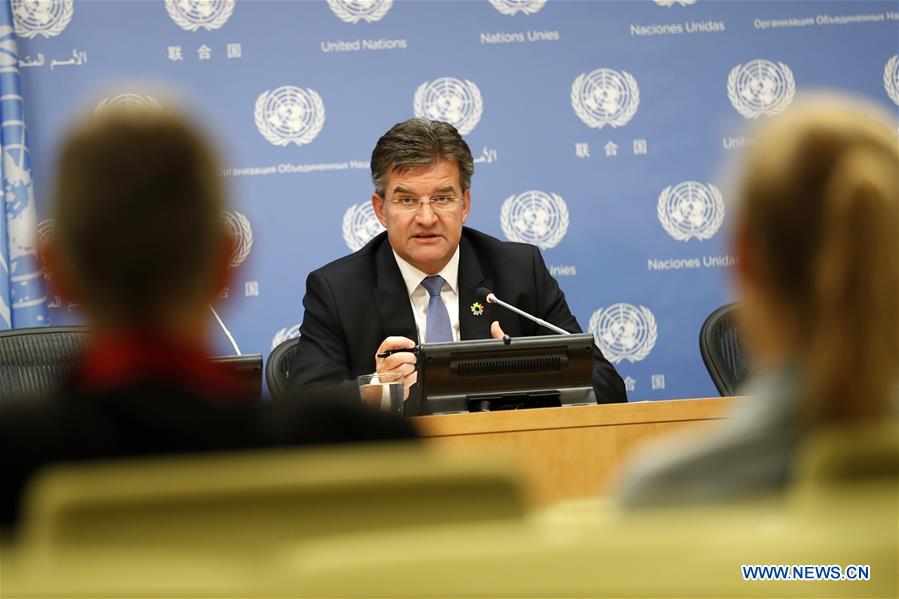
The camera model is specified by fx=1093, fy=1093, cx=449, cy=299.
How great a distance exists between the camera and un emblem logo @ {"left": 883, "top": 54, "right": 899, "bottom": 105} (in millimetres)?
4922

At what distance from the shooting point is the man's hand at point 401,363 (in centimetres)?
308

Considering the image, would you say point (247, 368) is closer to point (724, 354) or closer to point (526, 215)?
point (724, 354)

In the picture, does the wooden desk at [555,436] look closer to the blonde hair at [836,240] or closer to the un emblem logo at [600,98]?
the blonde hair at [836,240]

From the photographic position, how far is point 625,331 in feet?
15.5

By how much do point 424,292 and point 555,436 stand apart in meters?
1.24

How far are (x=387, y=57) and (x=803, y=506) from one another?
4.17 metres

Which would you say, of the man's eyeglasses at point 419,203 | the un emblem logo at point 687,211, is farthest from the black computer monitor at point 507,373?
the un emblem logo at point 687,211

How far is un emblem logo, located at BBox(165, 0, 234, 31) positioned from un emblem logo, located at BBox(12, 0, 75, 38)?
424 millimetres

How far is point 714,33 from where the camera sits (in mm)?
4859

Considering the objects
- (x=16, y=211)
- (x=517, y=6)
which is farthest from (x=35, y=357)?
(x=517, y=6)

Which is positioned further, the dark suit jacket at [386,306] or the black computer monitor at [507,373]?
the dark suit jacket at [386,306]

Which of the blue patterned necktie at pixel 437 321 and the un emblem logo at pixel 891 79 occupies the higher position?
the un emblem logo at pixel 891 79

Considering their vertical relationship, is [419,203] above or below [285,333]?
above

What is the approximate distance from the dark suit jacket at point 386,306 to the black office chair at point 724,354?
1.06 ft
